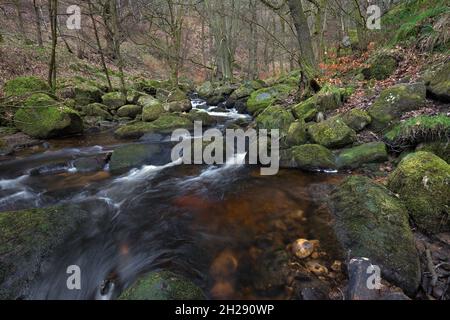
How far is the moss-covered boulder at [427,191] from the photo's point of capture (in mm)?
3557

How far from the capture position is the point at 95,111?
1237cm

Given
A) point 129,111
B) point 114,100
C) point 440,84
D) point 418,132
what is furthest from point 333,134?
point 114,100

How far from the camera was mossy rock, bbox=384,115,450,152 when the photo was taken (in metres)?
4.85

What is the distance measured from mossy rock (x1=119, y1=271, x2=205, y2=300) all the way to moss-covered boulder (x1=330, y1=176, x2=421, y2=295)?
6.26ft

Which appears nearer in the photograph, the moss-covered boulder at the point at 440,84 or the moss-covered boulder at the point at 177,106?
the moss-covered boulder at the point at 440,84

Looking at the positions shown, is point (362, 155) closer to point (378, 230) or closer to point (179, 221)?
point (378, 230)

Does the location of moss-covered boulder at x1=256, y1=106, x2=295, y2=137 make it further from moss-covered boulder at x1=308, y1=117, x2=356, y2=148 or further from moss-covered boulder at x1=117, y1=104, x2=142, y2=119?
moss-covered boulder at x1=117, y1=104, x2=142, y2=119

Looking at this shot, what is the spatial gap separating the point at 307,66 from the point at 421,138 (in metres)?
5.27

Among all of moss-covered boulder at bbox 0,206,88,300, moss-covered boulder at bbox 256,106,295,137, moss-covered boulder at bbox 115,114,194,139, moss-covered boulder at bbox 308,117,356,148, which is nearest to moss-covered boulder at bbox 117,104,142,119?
moss-covered boulder at bbox 115,114,194,139

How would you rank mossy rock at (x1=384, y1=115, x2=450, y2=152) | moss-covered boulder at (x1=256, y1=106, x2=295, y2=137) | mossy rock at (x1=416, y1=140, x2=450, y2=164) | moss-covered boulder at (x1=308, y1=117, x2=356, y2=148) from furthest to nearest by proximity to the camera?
1. moss-covered boulder at (x1=256, y1=106, x2=295, y2=137)
2. moss-covered boulder at (x1=308, y1=117, x2=356, y2=148)
3. mossy rock at (x1=384, y1=115, x2=450, y2=152)
4. mossy rock at (x1=416, y1=140, x2=450, y2=164)

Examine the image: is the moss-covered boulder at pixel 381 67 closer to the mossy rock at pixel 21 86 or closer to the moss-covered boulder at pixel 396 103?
the moss-covered boulder at pixel 396 103

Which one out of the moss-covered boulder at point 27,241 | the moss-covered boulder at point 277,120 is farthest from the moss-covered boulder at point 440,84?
the moss-covered boulder at point 27,241

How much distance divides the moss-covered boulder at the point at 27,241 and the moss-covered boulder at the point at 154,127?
568 cm

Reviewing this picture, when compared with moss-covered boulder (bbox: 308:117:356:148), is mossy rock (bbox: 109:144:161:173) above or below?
below
